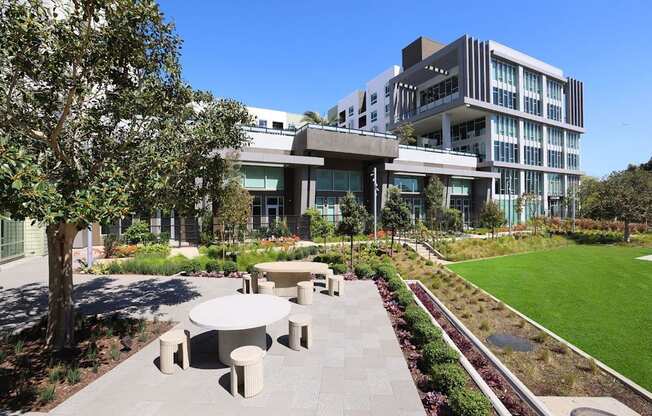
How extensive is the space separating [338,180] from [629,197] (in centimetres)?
2727

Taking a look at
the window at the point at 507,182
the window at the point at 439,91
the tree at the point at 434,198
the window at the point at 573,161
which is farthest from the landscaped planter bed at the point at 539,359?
the window at the point at 573,161

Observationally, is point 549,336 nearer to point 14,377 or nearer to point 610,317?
point 610,317

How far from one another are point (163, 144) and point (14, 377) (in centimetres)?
592

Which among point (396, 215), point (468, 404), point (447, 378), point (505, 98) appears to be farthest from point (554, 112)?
point (468, 404)

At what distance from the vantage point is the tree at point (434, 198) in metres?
35.0

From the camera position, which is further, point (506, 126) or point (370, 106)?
point (370, 106)

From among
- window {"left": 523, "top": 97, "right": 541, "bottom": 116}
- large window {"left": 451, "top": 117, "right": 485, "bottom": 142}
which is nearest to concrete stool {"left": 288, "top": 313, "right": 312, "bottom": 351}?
large window {"left": 451, "top": 117, "right": 485, "bottom": 142}

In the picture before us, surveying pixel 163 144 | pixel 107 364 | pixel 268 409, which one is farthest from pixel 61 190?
pixel 268 409

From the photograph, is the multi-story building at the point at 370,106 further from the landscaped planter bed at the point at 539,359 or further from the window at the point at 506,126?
the landscaped planter bed at the point at 539,359

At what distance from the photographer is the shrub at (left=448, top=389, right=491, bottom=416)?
4.91 m

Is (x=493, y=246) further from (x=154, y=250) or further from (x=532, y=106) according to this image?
(x=532, y=106)

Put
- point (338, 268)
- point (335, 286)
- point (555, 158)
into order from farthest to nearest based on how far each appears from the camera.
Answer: point (555, 158)
point (338, 268)
point (335, 286)

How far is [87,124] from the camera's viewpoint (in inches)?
321

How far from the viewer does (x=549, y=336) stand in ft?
31.0
